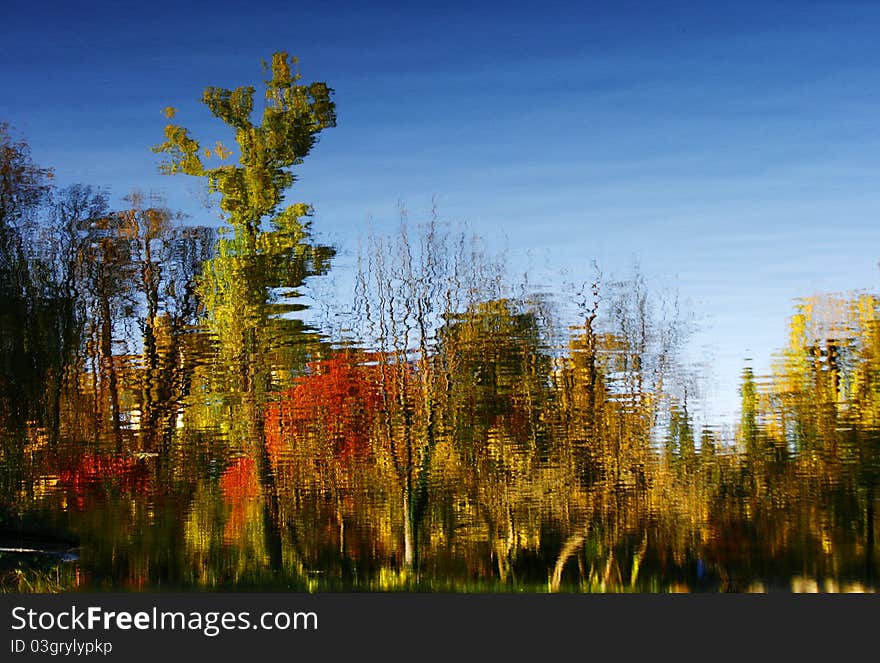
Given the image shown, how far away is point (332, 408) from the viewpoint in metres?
6.87

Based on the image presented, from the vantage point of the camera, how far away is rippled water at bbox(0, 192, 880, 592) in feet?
21.4

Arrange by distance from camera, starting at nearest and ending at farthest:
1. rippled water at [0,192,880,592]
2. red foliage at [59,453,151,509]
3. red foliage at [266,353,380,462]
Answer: rippled water at [0,192,880,592]
red foliage at [266,353,380,462]
red foliage at [59,453,151,509]

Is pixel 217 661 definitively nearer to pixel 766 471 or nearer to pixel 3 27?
pixel 766 471

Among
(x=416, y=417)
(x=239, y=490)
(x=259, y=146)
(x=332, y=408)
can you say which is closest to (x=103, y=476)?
(x=239, y=490)

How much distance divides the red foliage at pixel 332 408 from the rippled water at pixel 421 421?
2cm

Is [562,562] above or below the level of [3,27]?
below

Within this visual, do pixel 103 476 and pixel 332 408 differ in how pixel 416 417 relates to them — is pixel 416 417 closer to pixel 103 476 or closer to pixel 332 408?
Answer: pixel 332 408

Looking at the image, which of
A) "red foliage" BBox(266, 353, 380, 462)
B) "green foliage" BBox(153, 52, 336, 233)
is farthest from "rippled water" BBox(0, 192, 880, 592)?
"green foliage" BBox(153, 52, 336, 233)

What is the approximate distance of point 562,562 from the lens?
749cm

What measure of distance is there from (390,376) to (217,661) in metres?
2.32

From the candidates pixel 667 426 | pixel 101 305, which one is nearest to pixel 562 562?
pixel 667 426

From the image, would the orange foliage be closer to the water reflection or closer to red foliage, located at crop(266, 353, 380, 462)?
the water reflection

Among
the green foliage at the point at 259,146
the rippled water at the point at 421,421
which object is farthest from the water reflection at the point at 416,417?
the green foliage at the point at 259,146

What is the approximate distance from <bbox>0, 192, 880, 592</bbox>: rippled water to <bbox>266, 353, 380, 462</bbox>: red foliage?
18 mm
